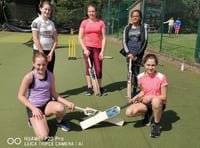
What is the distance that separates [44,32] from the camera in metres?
5.40

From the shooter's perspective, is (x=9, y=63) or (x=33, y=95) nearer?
(x=33, y=95)

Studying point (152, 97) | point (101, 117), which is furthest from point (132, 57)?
point (101, 117)

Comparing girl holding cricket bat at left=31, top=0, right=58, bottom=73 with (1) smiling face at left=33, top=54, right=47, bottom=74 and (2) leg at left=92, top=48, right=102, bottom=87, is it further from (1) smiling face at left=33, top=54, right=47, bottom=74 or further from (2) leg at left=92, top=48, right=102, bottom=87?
(1) smiling face at left=33, top=54, right=47, bottom=74

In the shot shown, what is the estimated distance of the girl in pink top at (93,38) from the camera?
587cm

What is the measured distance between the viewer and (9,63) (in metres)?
A: 9.95

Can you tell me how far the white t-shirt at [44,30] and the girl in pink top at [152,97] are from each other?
1905mm

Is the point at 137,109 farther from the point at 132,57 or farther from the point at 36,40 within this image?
the point at 36,40

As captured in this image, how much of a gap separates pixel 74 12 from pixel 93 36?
88.6 ft

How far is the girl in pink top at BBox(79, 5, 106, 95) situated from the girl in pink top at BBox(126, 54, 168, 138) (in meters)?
1.73

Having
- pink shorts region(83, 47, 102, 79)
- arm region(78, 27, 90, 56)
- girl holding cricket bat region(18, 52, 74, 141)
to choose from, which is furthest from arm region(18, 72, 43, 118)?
pink shorts region(83, 47, 102, 79)

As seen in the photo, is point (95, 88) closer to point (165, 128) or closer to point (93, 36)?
point (93, 36)

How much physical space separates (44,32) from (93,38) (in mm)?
996

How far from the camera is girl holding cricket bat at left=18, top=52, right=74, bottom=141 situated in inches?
157

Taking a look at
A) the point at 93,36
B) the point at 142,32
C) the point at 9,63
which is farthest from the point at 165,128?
the point at 9,63
